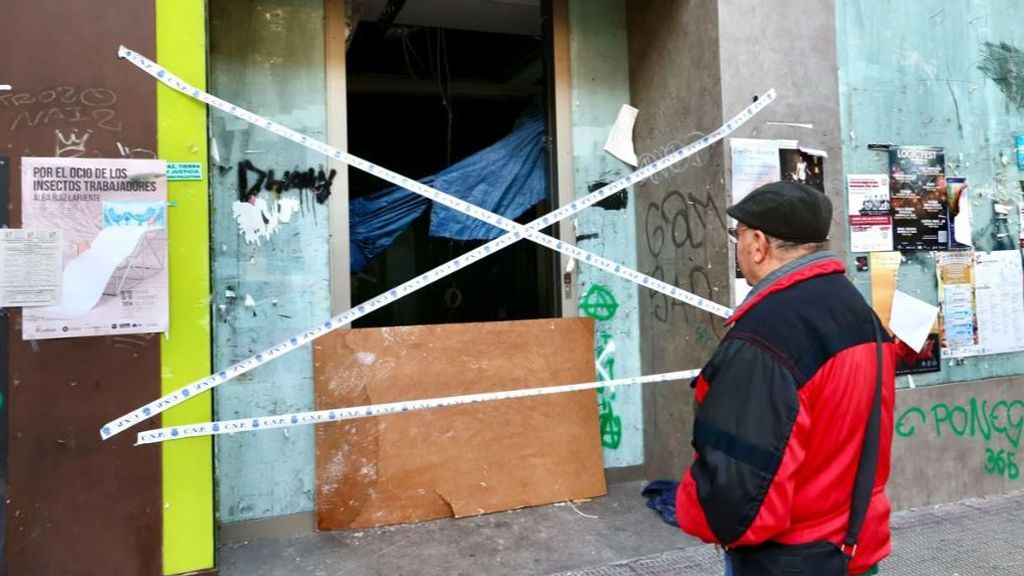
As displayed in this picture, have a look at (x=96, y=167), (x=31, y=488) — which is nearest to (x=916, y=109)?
(x=96, y=167)

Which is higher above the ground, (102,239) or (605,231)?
(605,231)

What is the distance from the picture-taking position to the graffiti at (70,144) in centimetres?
326

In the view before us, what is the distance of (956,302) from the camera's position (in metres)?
5.05

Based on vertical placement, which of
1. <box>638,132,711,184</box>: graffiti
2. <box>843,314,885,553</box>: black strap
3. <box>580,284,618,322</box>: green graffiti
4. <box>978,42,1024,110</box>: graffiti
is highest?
<box>978,42,1024,110</box>: graffiti

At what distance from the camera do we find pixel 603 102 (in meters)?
5.25

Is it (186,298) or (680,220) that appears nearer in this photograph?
(186,298)

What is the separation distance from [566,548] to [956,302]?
3508 mm

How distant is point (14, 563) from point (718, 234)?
4.26m

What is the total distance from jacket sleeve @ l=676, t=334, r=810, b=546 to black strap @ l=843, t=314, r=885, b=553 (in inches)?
8.0

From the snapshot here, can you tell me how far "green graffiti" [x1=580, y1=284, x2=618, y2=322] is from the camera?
5105 mm

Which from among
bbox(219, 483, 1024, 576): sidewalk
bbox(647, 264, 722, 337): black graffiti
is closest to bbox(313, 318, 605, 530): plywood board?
bbox(219, 483, 1024, 576): sidewalk

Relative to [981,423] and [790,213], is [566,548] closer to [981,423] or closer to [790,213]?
[790,213]

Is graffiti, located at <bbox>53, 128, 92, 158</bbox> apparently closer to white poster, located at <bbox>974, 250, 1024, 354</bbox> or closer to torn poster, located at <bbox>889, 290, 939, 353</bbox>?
torn poster, located at <bbox>889, 290, 939, 353</bbox>

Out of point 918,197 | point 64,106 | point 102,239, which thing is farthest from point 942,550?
point 64,106
